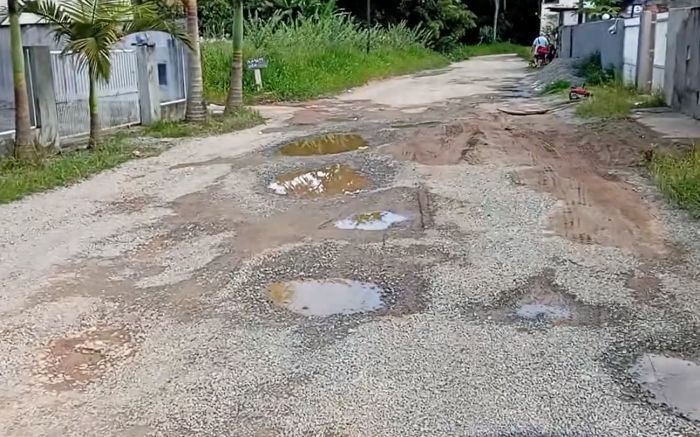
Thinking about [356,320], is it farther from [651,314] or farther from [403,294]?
[651,314]

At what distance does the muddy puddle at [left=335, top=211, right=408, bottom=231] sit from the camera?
7540 millimetres

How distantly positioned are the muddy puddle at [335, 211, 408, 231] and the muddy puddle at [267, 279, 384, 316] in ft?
5.10

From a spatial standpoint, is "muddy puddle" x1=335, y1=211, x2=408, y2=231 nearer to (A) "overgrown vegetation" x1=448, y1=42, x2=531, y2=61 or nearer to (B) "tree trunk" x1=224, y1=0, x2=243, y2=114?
(B) "tree trunk" x1=224, y1=0, x2=243, y2=114

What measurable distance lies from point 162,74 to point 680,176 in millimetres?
10146

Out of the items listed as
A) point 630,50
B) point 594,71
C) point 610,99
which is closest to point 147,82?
point 610,99

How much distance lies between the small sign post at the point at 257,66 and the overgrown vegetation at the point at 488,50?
21702mm

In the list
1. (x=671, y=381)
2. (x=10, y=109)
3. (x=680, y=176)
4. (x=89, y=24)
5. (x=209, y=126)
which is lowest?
(x=671, y=381)

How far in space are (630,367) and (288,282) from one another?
257 centimetres

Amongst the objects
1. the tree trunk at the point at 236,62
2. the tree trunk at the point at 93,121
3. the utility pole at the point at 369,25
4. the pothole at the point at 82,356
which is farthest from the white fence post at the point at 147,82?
the utility pole at the point at 369,25

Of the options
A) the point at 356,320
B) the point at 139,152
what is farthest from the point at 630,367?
the point at 139,152

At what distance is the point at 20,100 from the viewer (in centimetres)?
1022

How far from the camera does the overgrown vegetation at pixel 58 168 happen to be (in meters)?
9.26

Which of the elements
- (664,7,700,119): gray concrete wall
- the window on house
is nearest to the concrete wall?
the window on house

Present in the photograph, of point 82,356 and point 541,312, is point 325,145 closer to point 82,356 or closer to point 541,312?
point 541,312
